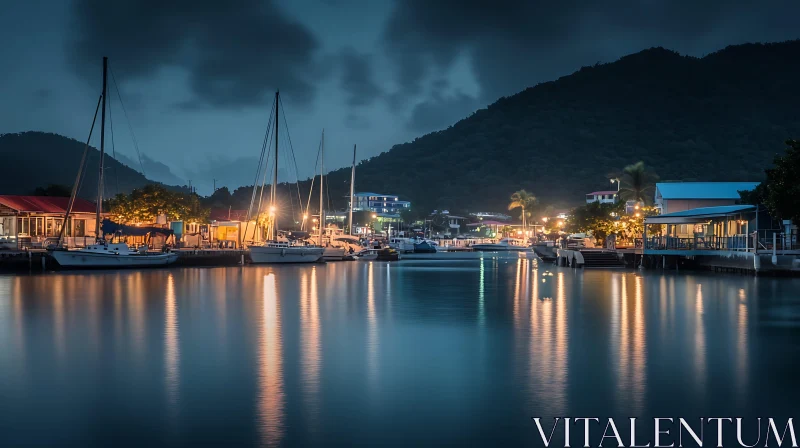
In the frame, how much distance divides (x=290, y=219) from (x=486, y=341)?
137 m

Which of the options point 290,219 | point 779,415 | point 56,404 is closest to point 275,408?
point 56,404

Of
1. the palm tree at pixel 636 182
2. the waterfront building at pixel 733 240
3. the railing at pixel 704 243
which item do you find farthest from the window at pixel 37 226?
the palm tree at pixel 636 182

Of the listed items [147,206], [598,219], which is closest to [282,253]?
[147,206]

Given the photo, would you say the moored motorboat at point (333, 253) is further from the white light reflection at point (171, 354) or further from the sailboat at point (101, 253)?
the white light reflection at point (171, 354)

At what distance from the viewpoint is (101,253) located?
58.2 metres

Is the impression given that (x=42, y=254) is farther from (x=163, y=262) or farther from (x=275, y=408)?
(x=275, y=408)

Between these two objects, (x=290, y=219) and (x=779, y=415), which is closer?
(x=779, y=415)

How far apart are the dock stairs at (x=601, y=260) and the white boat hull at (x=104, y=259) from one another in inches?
1369

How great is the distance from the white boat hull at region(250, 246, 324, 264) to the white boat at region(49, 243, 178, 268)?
797 centimetres

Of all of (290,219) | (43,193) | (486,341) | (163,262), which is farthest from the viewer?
(290,219)

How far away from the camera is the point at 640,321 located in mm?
27891

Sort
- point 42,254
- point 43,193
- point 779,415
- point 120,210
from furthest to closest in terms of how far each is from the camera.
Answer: point 43,193 → point 120,210 → point 42,254 → point 779,415

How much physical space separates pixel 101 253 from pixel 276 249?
1486 centimetres

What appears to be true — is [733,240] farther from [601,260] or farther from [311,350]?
[311,350]
